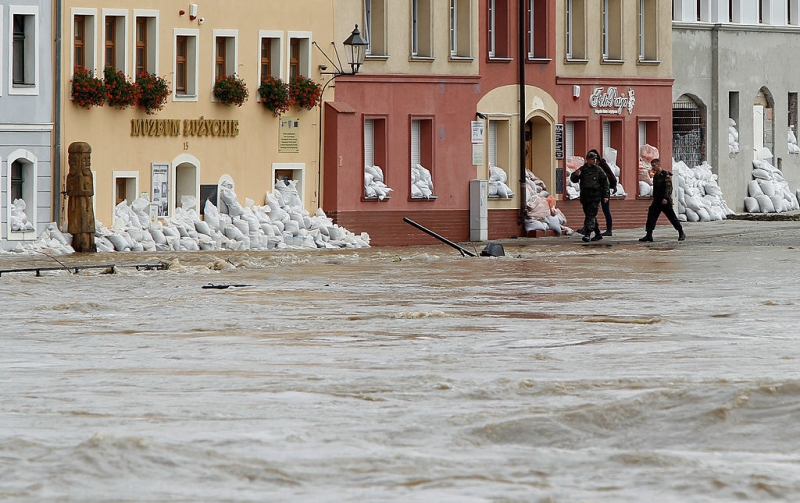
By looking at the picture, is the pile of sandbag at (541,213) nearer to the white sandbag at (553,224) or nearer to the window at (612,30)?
the white sandbag at (553,224)

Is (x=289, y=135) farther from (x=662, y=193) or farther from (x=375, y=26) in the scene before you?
(x=662, y=193)

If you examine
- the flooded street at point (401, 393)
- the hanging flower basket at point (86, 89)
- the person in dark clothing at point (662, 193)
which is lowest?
the flooded street at point (401, 393)

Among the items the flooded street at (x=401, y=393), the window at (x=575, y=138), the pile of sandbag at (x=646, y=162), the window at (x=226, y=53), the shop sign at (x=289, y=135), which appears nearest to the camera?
the flooded street at (x=401, y=393)

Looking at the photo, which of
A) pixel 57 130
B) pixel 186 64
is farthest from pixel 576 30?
pixel 57 130

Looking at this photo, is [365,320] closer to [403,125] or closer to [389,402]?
[389,402]

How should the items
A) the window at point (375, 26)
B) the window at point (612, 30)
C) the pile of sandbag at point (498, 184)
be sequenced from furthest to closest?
1. the window at point (612, 30)
2. the pile of sandbag at point (498, 184)
3. the window at point (375, 26)

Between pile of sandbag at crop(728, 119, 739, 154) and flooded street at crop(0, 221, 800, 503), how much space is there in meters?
27.6

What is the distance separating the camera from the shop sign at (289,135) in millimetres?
37062

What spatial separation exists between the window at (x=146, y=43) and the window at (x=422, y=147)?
6800mm

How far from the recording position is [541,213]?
41438mm

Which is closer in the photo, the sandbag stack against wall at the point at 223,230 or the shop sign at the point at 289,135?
the sandbag stack against wall at the point at 223,230

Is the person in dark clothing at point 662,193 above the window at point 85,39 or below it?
below

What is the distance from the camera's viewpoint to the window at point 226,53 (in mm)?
36031

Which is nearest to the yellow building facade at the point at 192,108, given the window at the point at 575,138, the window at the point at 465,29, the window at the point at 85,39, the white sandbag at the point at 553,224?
the window at the point at 85,39
